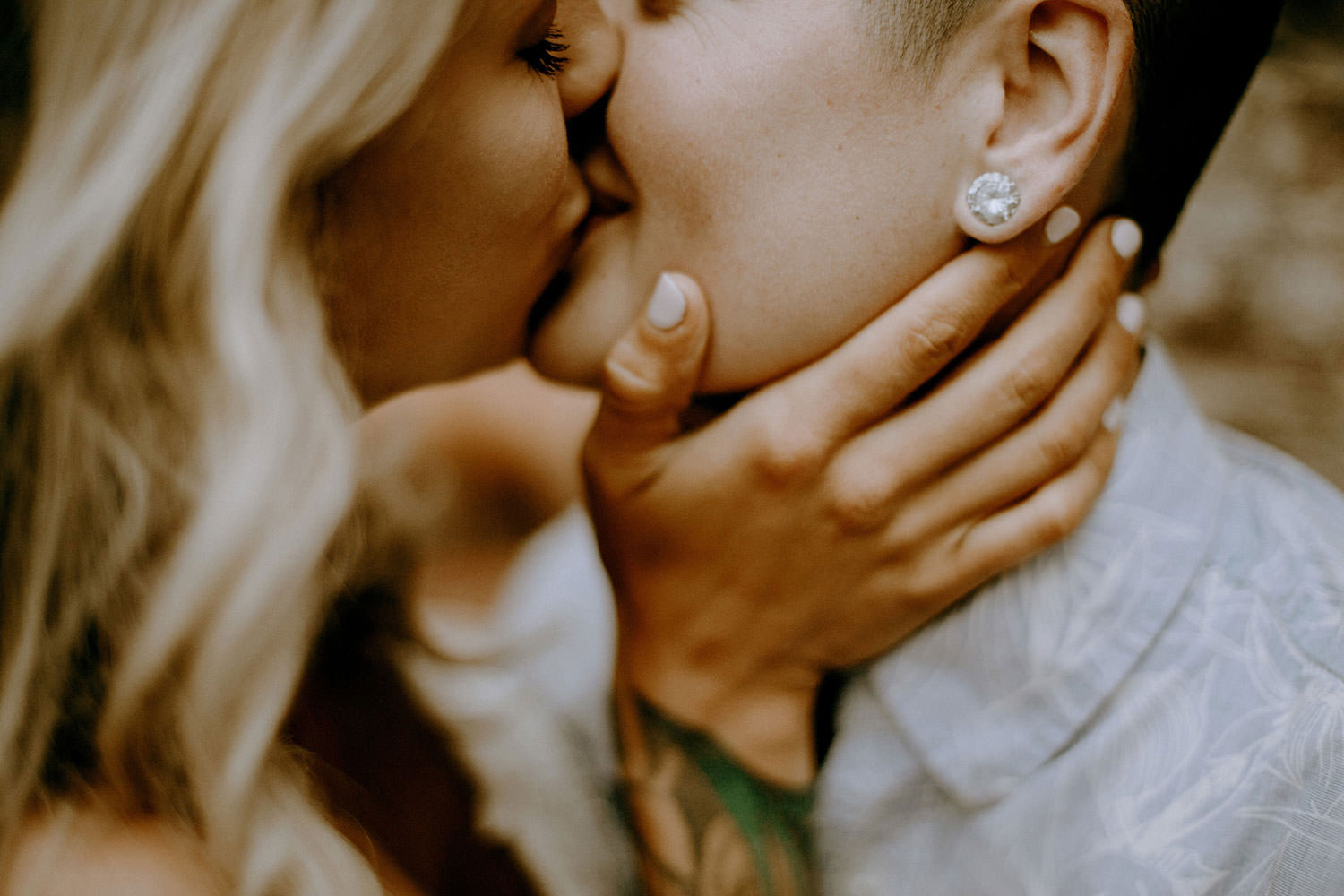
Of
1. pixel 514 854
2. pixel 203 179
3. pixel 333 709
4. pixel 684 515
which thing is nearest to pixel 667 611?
pixel 684 515

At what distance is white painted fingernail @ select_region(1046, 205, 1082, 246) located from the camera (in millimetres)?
858

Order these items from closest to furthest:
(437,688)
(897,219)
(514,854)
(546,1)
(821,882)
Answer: (546,1)
(897,219)
(821,882)
(514,854)
(437,688)

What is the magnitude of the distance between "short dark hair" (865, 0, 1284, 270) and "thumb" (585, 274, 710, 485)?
12.3 inches

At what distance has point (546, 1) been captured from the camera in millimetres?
745

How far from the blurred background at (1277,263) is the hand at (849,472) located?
2.76 ft

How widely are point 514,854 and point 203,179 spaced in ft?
3.11

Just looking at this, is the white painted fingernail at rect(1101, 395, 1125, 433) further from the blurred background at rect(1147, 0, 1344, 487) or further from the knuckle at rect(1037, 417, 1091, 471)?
the blurred background at rect(1147, 0, 1344, 487)

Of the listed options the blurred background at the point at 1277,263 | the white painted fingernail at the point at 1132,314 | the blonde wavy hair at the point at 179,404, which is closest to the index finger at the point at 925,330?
the white painted fingernail at the point at 1132,314

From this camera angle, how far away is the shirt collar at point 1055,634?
0.87 metres

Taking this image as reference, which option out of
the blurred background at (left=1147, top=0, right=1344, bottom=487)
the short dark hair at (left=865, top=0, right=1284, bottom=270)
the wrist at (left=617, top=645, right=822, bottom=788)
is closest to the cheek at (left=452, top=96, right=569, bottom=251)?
the short dark hair at (left=865, top=0, right=1284, bottom=270)

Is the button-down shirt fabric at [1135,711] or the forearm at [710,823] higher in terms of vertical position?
the button-down shirt fabric at [1135,711]

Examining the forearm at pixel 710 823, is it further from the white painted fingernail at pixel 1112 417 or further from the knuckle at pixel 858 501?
the white painted fingernail at pixel 1112 417

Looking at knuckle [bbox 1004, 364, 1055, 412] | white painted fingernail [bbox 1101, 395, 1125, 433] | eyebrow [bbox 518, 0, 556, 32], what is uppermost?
eyebrow [bbox 518, 0, 556, 32]

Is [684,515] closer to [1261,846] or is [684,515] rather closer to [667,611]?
[667,611]
